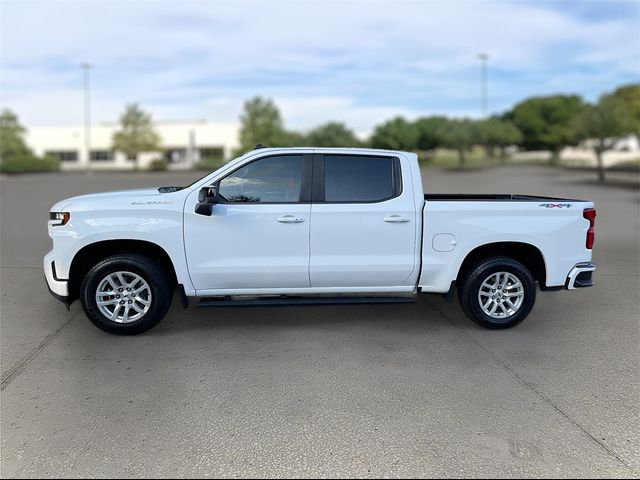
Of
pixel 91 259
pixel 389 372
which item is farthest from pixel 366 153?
pixel 91 259

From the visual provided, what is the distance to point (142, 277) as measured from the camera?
5906mm

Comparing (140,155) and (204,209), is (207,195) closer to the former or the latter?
(204,209)

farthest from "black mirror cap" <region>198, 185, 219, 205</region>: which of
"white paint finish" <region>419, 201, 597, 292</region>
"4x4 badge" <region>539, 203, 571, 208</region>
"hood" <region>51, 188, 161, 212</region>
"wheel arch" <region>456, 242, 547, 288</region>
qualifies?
"4x4 badge" <region>539, 203, 571, 208</region>

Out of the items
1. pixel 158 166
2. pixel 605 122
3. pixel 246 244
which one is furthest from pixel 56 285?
pixel 158 166

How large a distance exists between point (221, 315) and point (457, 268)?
275 cm

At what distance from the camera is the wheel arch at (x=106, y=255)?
600cm

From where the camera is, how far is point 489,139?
54.5 m

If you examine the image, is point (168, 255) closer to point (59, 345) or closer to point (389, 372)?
point (59, 345)

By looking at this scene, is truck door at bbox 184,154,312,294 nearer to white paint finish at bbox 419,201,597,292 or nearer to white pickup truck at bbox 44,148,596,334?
white pickup truck at bbox 44,148,596,334

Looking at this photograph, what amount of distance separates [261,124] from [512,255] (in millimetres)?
60611

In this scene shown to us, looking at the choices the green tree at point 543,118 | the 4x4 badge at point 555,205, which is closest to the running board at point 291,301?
the 4x4 badge at point 555,205

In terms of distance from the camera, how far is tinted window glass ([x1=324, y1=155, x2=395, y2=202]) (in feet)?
20.1

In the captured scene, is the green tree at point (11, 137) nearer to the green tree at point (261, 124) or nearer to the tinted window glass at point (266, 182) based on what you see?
the green tree at point (261, 124)

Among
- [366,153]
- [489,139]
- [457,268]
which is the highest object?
[489,139]
